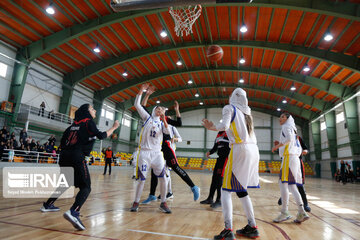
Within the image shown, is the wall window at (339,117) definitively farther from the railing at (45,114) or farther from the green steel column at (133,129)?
the railing at (45,114)

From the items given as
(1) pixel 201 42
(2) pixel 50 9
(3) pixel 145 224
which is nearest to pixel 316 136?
(1) pixel 201 42

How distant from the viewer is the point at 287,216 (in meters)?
3.44

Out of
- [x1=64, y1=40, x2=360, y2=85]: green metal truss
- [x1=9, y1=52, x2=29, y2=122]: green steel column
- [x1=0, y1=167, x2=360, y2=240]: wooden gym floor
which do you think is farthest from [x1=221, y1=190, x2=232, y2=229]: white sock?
[x1=9, y1=52, x2=29, y2=122]: green steel column

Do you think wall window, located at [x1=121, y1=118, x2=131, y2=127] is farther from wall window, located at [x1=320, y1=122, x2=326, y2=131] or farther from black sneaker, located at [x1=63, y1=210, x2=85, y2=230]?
black sneaker, located at [x1=63, y1=210, x2=85, y2=230]

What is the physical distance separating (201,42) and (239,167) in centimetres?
1462

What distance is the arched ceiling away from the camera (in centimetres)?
1241

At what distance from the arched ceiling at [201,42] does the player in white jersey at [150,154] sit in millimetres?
9525

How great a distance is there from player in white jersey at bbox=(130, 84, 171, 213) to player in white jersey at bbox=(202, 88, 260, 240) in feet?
4.67

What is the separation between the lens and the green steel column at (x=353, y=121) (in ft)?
59.9

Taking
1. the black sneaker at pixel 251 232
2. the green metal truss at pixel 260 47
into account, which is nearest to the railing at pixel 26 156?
the green metal truss at pixel 260 47

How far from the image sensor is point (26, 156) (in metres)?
13.5

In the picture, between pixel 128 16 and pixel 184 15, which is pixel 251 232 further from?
pixel 128 16

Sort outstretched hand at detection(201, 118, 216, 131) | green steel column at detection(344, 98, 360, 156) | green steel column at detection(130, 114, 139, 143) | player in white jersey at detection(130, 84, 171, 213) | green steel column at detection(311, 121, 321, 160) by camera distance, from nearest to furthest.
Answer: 1. outstretched hand at detection(201, 118, 216, 131)
2. player in white jersey at detection(130, 84, 171, 213)
3. green steel column at detection(344, 98, 360, 156)
4. green steel column at detection(311, 121, 321, 160)
5. green steel column at detection(130, 114, 139, 143)

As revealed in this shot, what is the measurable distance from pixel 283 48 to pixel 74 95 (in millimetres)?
17251
